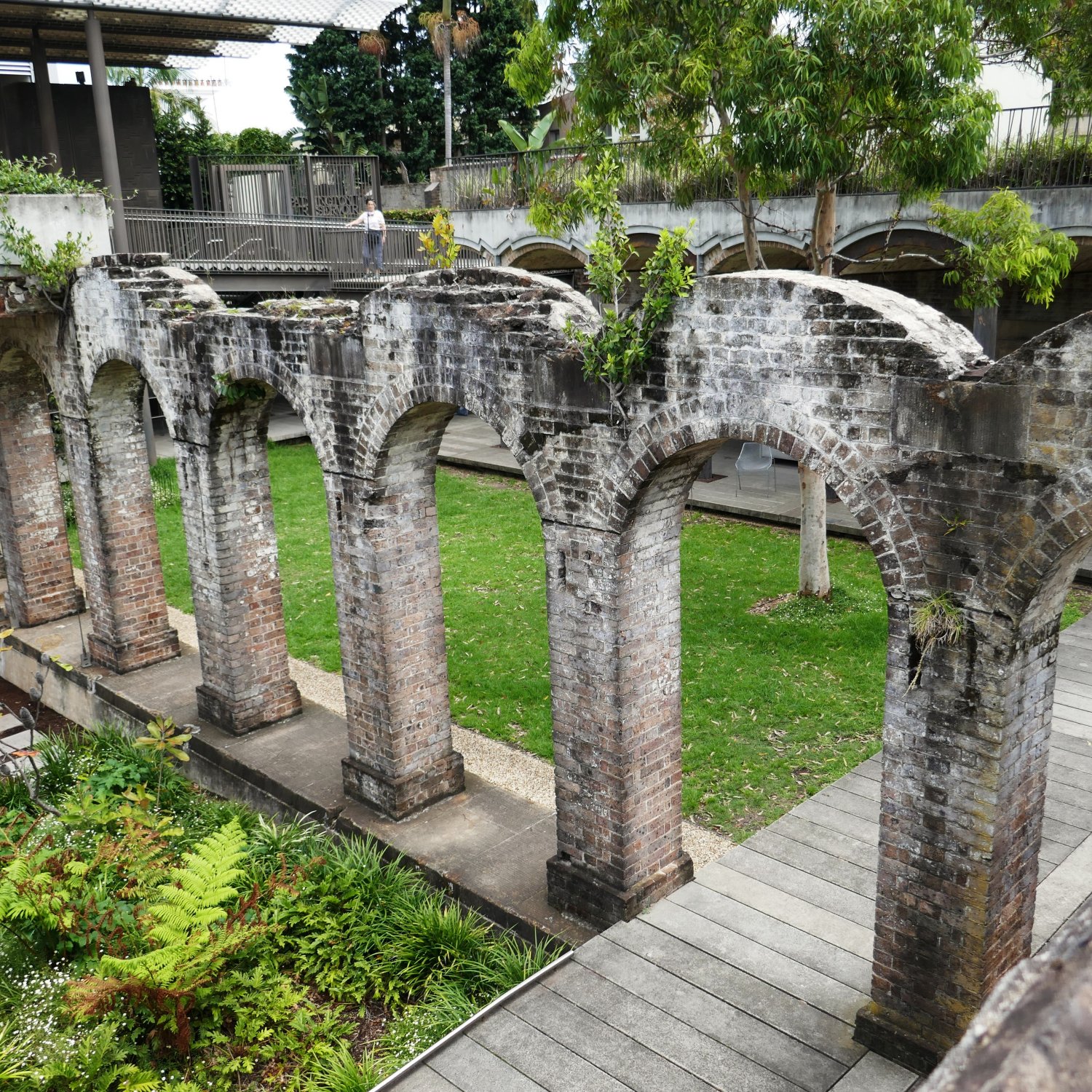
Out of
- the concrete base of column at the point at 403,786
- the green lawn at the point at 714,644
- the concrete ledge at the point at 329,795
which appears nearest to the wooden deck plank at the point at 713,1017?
the concrete ledge at the point at 329,795

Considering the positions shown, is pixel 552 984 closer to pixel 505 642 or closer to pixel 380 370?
pixel 380 370

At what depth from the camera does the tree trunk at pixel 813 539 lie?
11.5 m

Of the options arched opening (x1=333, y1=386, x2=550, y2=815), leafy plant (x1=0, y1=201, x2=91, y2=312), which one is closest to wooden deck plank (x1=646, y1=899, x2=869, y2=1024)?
arched opening (x1=333, y1=386, x2=550, y2=815)

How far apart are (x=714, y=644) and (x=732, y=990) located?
561 centimetres

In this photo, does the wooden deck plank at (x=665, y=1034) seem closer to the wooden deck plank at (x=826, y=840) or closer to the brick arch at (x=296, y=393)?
the wooden deck plank at (x=826, y=840)

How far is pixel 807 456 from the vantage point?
17.0ft

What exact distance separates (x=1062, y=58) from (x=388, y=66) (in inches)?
1060

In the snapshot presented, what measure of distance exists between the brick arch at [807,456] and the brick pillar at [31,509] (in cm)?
915

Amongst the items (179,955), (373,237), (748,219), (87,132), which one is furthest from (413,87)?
(179,955)

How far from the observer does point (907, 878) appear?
5211 millimetres

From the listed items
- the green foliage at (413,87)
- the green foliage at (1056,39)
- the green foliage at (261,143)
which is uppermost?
the green foliage at (413,87)

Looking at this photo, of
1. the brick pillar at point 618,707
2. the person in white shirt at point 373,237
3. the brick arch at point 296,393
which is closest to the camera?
the brick pillar at point 618,707

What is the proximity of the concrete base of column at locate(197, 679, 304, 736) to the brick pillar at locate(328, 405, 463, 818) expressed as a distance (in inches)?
66.1

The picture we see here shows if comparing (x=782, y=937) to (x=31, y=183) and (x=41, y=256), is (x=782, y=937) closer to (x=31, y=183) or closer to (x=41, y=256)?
(x=41, y=256)
